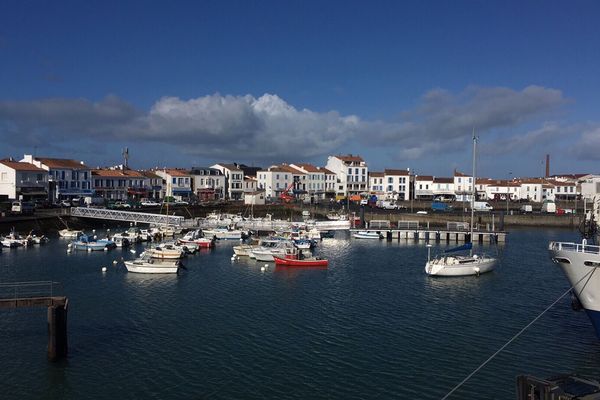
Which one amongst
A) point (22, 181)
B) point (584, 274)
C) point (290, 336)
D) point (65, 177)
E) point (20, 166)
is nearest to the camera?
point (584, 274)

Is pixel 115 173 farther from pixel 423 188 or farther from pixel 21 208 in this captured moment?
pixel 423 188

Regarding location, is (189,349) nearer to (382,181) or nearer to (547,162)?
(382,181)

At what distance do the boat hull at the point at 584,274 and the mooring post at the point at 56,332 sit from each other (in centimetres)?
2045

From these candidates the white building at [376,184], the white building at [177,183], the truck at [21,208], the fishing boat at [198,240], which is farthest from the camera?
the white building at [376,184]

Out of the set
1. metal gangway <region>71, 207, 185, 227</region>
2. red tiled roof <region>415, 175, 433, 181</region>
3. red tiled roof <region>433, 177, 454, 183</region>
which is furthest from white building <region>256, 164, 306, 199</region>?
metal gangway <region>71, 207, 185, 227</region>

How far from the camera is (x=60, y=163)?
85125mm

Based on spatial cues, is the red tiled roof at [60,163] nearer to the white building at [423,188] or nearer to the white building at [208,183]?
the white building at [208,183]

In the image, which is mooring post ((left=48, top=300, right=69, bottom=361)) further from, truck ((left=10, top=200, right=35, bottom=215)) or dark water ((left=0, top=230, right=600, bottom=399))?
truck ((left=10, top=200, right=35, bottom=215))

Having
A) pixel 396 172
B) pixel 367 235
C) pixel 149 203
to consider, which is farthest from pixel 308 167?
pixel 367 235

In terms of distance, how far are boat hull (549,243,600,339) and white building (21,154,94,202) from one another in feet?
254

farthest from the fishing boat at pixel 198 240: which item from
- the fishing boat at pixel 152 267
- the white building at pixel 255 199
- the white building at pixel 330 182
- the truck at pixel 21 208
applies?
the white building at pixel 330 182

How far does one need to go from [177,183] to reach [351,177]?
38.7 m

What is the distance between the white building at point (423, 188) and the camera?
120 meters

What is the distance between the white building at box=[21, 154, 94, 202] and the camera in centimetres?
8250
